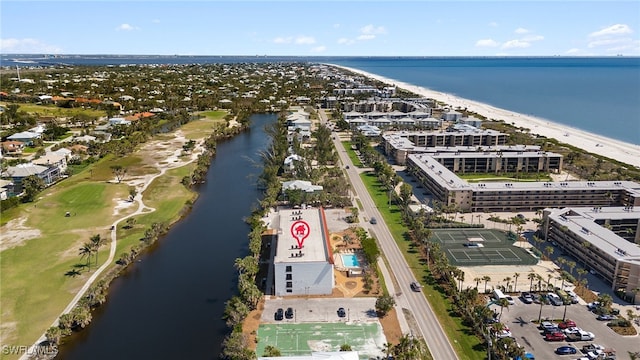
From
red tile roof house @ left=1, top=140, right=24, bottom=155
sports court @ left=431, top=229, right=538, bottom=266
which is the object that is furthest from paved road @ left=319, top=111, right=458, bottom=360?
red tile roof house @ left=1, top=140, right=24, bottom=155

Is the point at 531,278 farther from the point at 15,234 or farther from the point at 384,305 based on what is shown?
the point at 15,234

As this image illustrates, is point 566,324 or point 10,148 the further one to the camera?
point 10,148

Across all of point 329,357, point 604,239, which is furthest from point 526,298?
point 329,357

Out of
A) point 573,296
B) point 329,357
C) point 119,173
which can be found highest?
point 119,173

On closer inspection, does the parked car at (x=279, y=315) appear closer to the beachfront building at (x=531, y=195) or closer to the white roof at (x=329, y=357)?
the white roof at (x=329, y=357)

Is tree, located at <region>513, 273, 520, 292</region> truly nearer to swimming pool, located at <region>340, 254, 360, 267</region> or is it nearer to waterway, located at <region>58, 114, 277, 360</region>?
swimming pool, located at <region>340, 254, 360, 267</region>

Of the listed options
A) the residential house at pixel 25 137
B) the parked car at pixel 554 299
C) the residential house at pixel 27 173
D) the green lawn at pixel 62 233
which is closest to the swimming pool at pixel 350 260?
the parked car at pixel 554 299
